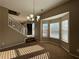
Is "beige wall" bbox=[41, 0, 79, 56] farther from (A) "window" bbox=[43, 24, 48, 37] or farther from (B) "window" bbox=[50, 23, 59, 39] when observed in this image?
(A) "window" bbox=[43, 24, 48, 37]

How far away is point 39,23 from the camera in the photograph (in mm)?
9461

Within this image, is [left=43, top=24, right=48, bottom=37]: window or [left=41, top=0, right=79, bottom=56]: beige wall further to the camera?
[left=43, top=24, right=48, bottom=37]: window

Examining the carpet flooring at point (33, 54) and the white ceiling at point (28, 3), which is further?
the white ceiling at point (28, 3)

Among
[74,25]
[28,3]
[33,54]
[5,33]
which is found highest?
[28,3]

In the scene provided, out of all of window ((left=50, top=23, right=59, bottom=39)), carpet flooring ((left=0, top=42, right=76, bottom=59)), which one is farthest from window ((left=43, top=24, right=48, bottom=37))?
carpet flooring ((left=0, top=42, right=76, bottom=59))

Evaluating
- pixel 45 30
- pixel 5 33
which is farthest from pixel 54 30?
pixel 5 33

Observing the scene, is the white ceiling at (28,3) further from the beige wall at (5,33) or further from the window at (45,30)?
the window at (45,30)

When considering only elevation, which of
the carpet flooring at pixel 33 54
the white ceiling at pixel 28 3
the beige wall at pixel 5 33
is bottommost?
the carpet flooring at pixel 33 54

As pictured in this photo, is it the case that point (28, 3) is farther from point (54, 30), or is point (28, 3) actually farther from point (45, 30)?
point (45, 30)

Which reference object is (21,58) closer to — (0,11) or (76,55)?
(76,55)

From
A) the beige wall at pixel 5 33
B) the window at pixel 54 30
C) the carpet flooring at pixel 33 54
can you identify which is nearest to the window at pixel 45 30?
the window at pixel 54 30

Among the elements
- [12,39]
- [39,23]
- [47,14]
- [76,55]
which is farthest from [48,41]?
[76,55]

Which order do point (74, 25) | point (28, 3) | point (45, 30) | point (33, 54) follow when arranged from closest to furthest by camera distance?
1. point (74, 25)
2. point (33, 54)
3. point (28, 3)
4. point (45, 30)

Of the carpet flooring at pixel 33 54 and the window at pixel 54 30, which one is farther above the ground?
the window at pixel 54 30
